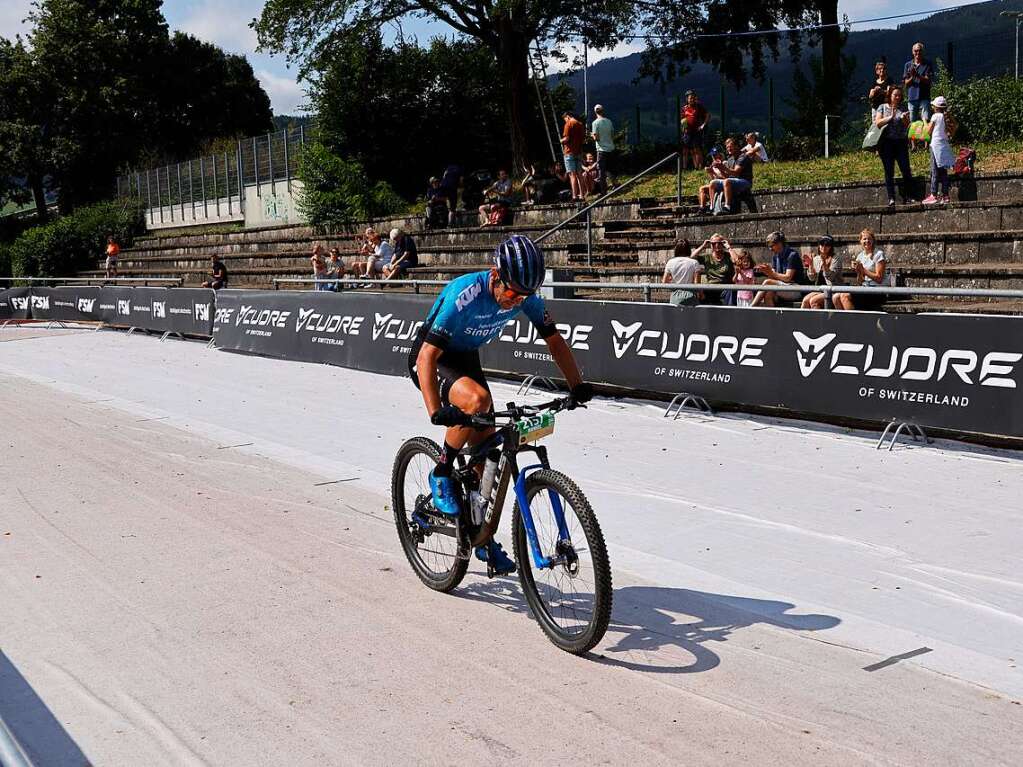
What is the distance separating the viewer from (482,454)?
5.90m

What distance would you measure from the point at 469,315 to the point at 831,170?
17656mm

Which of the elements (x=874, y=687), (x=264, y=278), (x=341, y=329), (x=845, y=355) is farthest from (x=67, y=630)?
(x=264, y=278)

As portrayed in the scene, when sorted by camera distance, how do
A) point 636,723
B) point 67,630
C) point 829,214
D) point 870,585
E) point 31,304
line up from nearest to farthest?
1. point 636,723
2. point 67,630
3. point 870,585
4. point 829,214
5. point 31,304

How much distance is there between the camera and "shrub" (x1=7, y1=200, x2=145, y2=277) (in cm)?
4484

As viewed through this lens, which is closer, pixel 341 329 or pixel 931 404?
pixel 931 404

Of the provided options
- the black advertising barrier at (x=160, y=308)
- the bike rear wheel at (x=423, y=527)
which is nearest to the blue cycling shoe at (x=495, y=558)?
the bike rear wheel at (x=423, y=527)

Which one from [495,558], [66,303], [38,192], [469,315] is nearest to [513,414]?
[469,315]

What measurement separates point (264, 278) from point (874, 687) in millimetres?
27066

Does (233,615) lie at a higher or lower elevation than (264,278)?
lower

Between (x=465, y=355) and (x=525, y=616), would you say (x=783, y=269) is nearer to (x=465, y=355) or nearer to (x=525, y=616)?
(x=465, y=355)

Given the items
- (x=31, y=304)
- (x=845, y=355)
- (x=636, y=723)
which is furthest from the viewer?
(x=31, y=304)

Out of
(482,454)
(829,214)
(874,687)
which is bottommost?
(874,687)

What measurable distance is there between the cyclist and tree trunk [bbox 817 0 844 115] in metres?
23.2

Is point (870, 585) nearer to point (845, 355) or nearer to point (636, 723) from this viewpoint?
point (636, 723)
